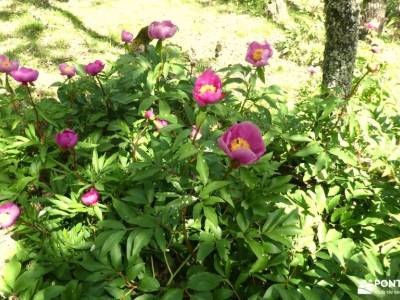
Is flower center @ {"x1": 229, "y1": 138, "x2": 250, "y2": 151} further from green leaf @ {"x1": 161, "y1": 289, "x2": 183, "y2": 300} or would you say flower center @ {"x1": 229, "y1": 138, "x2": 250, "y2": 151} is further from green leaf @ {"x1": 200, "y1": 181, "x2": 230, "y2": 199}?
green leaf @ {"x1": 161, "y1": 289, "x2": 183, "y2": 300}

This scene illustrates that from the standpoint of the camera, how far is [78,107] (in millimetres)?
2881

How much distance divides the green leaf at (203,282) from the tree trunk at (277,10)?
627 centimetres

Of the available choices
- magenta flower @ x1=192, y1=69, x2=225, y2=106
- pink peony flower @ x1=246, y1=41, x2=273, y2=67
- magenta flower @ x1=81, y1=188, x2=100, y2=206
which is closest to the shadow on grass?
pink peony flower @ x1=246, y1=41, x2=273, y2=67

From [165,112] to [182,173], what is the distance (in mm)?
574

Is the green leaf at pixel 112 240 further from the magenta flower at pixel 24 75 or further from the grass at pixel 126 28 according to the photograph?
the grass at pixel 126 28

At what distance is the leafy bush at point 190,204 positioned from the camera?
1.80 meters

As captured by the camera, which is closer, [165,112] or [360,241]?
[360,241]

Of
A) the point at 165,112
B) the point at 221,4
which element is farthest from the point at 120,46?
the point at 165,112

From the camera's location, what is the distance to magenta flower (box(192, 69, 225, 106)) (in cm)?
162

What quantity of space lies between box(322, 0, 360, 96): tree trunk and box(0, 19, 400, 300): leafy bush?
96 cm

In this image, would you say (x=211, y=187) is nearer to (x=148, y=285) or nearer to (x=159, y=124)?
(x=148, y=285)

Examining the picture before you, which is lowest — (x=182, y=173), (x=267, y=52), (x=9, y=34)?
(x=9, y=34)

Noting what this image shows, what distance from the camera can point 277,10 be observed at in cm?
713

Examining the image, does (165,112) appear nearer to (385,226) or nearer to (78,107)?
(78,107)
